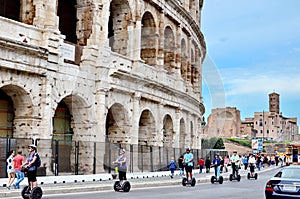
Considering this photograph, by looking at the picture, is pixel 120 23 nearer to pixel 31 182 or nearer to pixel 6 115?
pixel 6 115

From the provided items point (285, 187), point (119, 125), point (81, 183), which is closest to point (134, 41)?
point (119, 125)

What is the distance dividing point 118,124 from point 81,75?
510 cm

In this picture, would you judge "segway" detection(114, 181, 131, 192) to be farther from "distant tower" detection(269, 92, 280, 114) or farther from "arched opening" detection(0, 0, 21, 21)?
"distant tower" detection(269, 92, 280, 114)

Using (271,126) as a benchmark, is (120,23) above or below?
above

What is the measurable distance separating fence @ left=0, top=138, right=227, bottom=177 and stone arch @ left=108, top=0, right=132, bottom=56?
633 centimetres

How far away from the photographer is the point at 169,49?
3750cm

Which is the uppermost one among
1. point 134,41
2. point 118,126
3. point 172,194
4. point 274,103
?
point 274,103

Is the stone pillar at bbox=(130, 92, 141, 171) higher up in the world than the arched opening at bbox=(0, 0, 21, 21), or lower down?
lower down

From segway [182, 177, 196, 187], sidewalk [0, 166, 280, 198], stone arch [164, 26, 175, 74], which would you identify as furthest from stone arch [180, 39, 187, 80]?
segway [182, 177, 196, 187]

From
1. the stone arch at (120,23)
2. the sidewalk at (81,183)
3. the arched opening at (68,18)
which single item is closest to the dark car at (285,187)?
the sidewalk at (81,183)

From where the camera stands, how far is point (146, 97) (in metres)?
31.3

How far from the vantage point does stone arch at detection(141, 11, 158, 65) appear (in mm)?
33716

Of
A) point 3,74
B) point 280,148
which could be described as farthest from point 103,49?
point 280,148

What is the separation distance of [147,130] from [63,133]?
7600 mm
